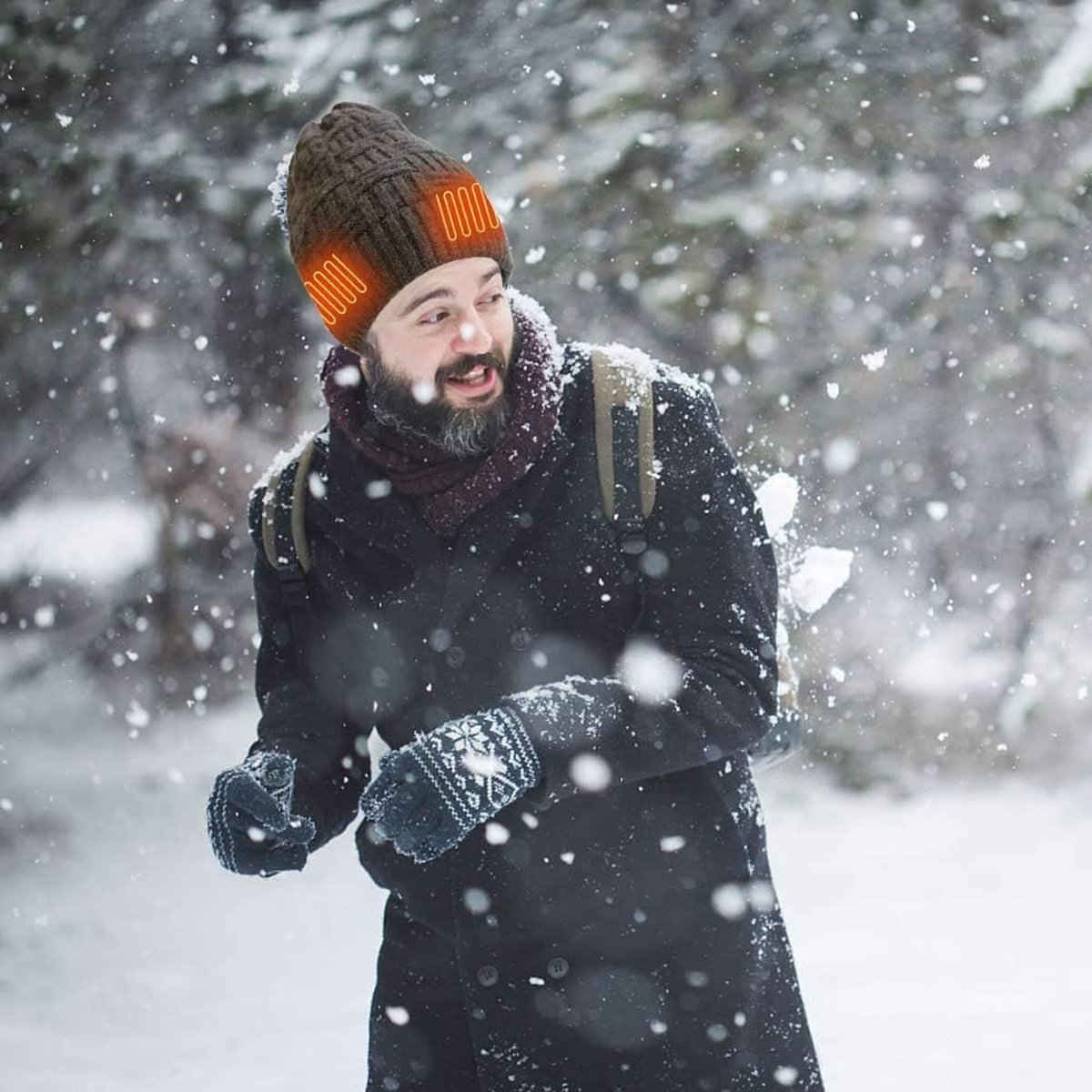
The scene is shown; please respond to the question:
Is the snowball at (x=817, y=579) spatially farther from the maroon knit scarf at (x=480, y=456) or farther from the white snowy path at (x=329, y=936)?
the white snowy path at (x=329, y=936)

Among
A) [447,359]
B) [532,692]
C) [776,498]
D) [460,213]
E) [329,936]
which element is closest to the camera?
[532,692]

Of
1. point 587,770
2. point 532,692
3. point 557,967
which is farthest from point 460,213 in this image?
point 557,967

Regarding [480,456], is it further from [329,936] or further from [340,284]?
[329,936]

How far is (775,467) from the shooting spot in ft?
21.4

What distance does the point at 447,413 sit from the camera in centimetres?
203

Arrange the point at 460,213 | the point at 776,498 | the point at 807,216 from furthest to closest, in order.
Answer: the point at 807,216, the point at 776,498, the point at 460,213

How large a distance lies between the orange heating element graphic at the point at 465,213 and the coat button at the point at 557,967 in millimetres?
1161

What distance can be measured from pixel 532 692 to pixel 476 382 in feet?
1.66

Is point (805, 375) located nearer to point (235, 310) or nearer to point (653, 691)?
point (235, 310)

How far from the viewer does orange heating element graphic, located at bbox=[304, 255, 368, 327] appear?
2.18 metres

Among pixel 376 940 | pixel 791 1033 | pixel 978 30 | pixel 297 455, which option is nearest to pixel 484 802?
pixel 791 1033

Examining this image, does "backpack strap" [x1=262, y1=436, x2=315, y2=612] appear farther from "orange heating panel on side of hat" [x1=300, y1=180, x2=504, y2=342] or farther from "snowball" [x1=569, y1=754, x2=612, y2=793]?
"snowball" [x1=569, y1=754, x2=612, y2=793]

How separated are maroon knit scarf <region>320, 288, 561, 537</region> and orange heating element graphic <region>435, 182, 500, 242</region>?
0.42ft

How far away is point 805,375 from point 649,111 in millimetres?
1551
